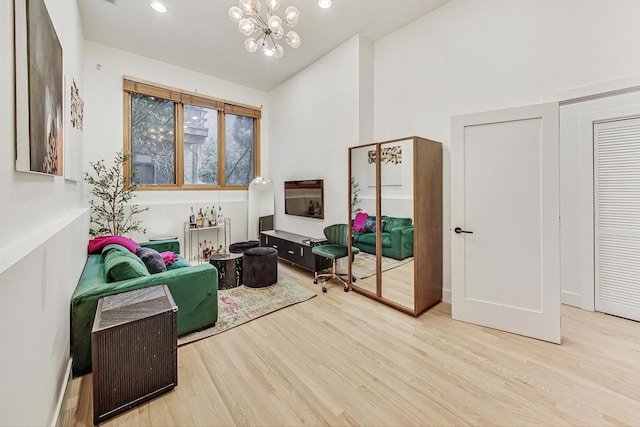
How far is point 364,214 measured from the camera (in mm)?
3457

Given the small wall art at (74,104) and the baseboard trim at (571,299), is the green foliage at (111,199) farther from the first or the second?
the baseboard trim at (571,299)

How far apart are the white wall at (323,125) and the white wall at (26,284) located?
3.08 meters

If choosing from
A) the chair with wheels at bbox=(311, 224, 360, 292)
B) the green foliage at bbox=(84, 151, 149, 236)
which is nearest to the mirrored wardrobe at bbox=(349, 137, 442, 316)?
the chair with wheels at bbox=(311, 224, 360, 292)

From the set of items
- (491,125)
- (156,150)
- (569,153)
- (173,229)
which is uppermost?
(156,150)

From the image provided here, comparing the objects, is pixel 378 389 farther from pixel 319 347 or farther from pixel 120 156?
pixel 120 156

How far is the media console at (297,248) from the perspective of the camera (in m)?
4.10

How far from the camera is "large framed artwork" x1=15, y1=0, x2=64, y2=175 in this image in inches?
43.4

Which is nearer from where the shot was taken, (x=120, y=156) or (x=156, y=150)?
(x=120, y=156)

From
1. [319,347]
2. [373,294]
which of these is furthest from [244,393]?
[373,294]

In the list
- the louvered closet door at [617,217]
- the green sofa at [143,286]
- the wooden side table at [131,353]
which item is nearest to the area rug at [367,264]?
the green sofa at [143,286]

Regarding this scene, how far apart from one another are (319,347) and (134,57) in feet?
17.2

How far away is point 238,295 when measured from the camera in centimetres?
338

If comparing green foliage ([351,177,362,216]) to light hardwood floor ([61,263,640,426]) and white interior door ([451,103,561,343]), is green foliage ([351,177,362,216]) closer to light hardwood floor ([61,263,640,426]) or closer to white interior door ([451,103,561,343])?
white interior door ([451,103,561,343])

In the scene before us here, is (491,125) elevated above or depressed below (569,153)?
above
